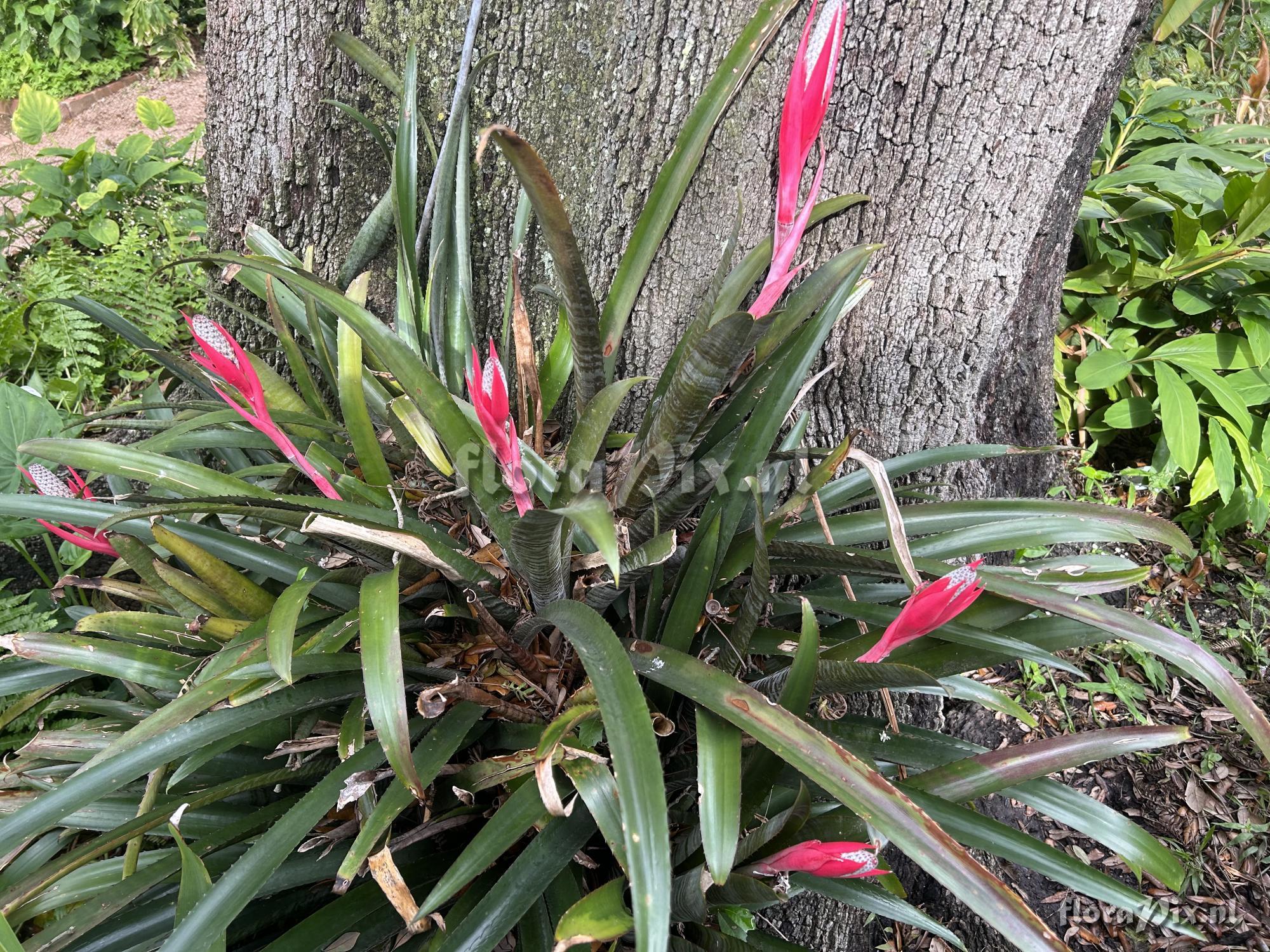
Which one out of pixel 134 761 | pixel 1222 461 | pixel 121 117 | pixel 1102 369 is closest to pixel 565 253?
pixel 134 761

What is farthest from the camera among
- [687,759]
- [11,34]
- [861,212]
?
[11,34]

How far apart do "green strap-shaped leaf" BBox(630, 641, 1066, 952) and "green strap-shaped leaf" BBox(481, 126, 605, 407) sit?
45 cm

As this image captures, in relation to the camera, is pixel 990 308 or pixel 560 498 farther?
pixel 990 308

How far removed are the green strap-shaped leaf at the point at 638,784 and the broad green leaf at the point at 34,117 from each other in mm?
3501

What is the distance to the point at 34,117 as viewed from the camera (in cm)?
311

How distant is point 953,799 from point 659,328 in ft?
2.82

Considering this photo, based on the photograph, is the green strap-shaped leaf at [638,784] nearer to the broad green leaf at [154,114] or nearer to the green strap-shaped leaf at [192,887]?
the green strap-shaped leaf at [192,887]

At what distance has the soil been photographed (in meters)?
4.44

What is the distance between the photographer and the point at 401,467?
1.40 m

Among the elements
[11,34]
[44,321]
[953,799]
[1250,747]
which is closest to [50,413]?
[44,321]

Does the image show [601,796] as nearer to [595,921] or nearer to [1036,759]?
[595,921]

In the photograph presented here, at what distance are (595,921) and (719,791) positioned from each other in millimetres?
194

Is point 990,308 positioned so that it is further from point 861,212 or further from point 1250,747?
point 1250,747

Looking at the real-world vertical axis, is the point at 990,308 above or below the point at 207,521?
above
